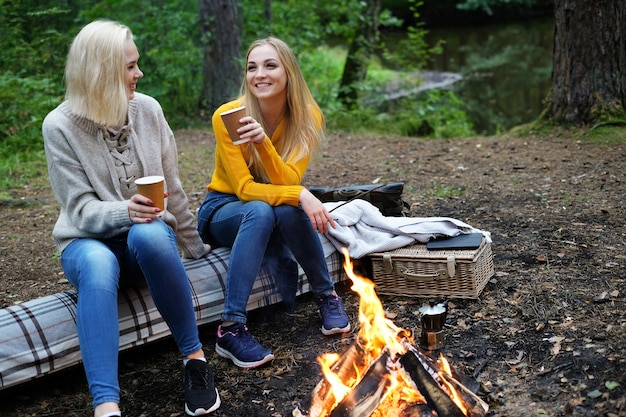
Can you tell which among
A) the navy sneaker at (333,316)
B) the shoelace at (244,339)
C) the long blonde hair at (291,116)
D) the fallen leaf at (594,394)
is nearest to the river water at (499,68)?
the long blonde hair at (291,116)

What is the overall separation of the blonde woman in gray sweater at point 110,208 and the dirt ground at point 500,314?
0.37 m

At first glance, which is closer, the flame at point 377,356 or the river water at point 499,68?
the flame at point 377,356

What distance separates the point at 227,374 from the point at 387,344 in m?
0.81

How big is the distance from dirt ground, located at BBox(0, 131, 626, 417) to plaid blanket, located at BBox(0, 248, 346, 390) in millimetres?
154

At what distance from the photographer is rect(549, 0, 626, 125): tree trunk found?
608 cm

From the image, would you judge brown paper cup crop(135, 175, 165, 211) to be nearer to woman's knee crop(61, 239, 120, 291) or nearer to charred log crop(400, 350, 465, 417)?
woman's knee crop(61, 239, 120, 291)

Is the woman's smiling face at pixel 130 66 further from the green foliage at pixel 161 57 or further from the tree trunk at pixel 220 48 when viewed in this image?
the tree trunk at pixel 220 48

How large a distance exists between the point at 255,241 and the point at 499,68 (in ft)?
43.6

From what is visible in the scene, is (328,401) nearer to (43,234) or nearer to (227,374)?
(227,374)

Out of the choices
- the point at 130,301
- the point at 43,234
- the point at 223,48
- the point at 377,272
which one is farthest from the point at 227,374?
the point at 223,48

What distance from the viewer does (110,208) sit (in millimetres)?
2707

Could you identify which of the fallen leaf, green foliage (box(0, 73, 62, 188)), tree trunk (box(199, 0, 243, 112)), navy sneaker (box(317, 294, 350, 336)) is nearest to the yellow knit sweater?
navy sneaker (box(317, 294, 350, 336))

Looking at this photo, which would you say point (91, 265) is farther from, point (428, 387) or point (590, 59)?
point (590, 59)

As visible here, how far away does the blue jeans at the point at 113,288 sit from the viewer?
2.43 m
